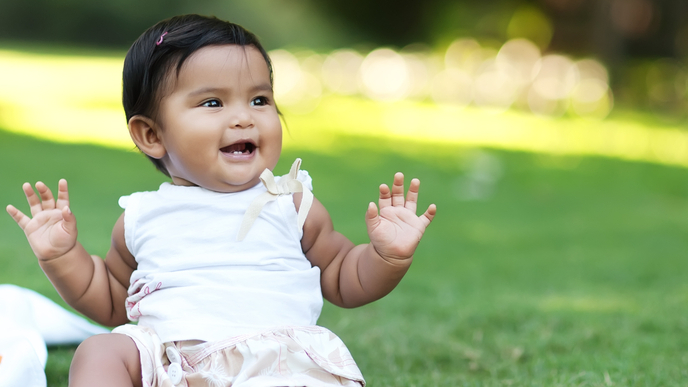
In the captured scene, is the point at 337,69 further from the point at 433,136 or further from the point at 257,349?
the point at 257,349

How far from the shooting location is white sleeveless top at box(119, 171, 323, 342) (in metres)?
1.97

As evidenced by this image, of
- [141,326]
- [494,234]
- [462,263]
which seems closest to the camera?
[141,326]

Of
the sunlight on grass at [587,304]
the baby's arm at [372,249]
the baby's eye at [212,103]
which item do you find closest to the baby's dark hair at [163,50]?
the baby's eye at [212,103]

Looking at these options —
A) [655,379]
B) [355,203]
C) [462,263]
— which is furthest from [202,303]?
[355,203]

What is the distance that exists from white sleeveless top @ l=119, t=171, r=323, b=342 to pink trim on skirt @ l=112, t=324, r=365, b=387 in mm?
35

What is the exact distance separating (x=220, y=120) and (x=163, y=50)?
10.0 inches

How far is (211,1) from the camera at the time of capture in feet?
95.6

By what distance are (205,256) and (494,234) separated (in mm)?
3822

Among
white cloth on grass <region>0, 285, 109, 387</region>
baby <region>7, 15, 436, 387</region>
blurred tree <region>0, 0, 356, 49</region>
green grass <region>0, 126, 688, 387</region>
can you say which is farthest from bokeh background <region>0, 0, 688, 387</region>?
blurred tree <region>0, 0, 356, 49</region>

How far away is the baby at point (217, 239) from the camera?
194cm

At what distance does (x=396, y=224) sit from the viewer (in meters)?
2.07

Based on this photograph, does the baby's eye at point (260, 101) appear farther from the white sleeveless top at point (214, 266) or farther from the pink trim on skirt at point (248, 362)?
the pink trim on skirt at point (248, 362)

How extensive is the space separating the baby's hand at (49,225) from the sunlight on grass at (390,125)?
20.3 ft

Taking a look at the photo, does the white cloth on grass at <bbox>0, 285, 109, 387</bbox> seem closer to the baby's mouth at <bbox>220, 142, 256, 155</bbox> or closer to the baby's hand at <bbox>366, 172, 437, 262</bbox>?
the baby's mouth at <bbox>220, 142, 256, 155</bbox>
